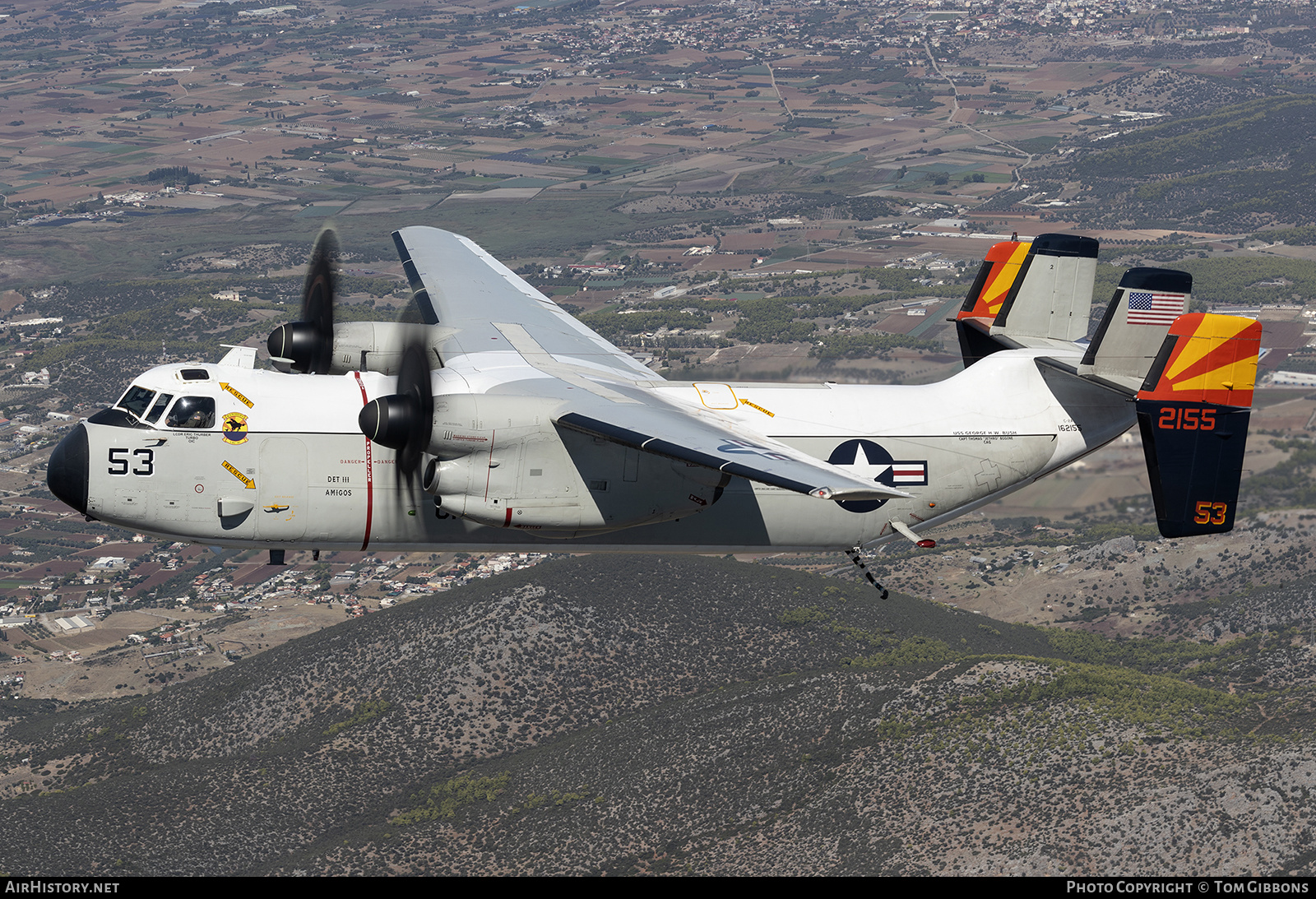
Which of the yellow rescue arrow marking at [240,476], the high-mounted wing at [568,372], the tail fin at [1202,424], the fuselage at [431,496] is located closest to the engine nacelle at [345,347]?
the high-mounted wing at [568,372]

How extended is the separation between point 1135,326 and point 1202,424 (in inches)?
150

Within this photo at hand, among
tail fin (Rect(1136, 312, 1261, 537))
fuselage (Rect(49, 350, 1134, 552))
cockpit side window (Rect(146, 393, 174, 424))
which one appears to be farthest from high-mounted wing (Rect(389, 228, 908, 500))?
tail fin (Rect(1136, 312, 1261, 537))

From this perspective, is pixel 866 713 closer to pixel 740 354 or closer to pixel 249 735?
pixel 249 735

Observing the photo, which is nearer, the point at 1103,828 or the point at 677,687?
the point at 1103,828

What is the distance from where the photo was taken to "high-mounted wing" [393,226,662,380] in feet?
141

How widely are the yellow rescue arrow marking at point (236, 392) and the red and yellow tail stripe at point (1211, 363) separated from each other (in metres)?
27.7

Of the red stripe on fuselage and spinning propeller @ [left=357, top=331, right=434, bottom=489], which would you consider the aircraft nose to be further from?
spinning propeller @ [left=357, top=331, right=434, bottom=489]

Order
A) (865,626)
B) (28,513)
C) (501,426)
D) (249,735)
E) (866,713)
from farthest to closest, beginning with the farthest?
(28,513) < (865,626) < (249,735) < (866,713) < (501,426)

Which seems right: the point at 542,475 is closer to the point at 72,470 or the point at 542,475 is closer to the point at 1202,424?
the point at 72,470

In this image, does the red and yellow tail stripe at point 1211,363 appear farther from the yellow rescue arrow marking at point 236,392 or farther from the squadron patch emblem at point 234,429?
the squadron patch emblem at point 234,429

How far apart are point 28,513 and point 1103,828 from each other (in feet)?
478

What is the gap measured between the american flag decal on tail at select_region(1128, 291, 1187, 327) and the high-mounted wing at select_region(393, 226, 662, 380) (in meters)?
15.6

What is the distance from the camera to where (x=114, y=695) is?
368 ft

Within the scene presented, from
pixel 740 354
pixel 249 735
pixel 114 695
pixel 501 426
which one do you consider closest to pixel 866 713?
pixel 249 735
